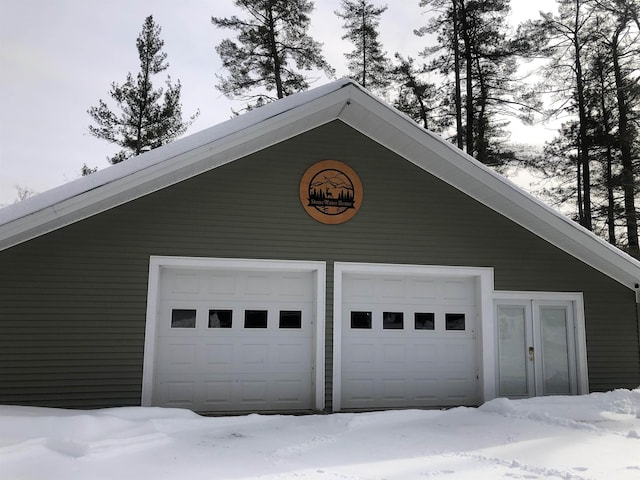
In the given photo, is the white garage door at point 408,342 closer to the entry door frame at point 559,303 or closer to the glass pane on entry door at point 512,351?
the glass pane on entry door at point 512,351

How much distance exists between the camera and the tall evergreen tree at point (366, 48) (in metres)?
22.8

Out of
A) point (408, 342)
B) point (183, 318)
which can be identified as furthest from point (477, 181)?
point (183, 318)

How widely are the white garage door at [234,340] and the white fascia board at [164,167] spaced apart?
1552mm

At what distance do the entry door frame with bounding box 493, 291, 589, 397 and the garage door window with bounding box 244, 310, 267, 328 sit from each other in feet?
13.7

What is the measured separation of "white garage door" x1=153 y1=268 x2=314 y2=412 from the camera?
7.83 m

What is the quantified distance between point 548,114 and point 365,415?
680 inches

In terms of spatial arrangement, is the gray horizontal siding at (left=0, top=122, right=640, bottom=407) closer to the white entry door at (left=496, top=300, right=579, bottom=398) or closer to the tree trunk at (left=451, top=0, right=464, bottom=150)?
the white entry door at (left=496, top=300, right=579, bottom=398)

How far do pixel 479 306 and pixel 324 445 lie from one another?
4488 millimetres

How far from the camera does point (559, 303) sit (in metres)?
9.29

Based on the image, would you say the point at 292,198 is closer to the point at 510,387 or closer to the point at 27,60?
the point at 510,387

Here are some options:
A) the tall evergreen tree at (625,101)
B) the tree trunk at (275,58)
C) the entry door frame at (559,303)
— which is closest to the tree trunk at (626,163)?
the tall evergreen tree at (625,101)

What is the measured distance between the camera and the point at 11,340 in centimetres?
705

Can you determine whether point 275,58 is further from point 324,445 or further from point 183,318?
point 324,445

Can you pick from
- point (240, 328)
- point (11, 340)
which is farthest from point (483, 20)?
point (11, 340)
